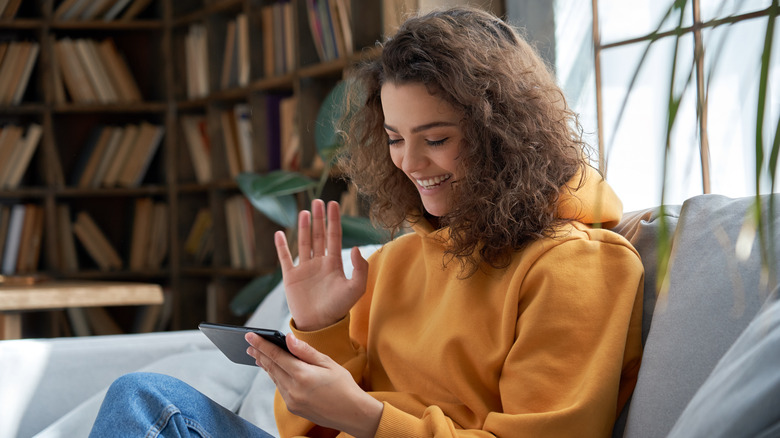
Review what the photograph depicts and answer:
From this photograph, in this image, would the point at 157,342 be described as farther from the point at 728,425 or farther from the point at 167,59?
the point at 167,59

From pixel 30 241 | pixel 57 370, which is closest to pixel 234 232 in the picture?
pixel 30 241

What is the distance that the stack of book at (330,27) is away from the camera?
8.23 feet

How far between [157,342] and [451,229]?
90cm

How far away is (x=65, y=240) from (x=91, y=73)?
0.77 m

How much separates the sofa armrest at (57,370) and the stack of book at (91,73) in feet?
6.77

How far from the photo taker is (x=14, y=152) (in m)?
3.31

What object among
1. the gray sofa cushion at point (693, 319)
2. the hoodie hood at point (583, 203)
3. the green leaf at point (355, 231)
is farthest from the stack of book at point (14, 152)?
the gray sofa cushion at point (693, 319)

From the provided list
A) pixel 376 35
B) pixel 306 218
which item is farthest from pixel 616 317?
pixel 376 35

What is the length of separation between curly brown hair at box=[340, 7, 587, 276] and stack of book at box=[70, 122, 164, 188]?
8.60 ft

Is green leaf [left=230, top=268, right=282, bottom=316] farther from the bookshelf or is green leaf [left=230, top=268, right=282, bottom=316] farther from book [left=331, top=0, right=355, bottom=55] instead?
book [left=331, top=0, right=355, bottom=55]

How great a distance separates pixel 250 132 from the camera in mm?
3121

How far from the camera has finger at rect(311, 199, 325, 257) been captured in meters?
1.19

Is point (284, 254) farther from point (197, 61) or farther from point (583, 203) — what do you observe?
point (197, 61)

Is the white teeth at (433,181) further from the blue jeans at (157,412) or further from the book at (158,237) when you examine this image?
the book at (158,237)
